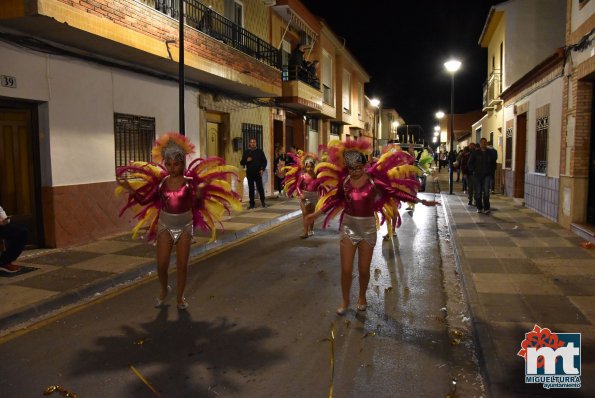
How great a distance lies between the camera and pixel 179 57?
10703 mm

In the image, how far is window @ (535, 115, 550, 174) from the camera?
13.1 meters

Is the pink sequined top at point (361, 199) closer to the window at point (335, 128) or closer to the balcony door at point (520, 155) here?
the balcony door at point (520, 155)

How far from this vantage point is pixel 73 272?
23.7 feet

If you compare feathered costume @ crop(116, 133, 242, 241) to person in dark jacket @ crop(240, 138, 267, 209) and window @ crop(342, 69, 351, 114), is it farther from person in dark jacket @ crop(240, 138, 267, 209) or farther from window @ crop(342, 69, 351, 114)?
window @ crop(342, 69, 351, 114)

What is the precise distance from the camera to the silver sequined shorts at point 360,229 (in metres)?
5.48

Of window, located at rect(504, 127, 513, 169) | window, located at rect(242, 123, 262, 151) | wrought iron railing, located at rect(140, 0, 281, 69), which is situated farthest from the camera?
window, located at rect(504, 127, 513, 169)

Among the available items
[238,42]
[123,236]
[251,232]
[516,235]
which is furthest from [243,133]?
[516,235]

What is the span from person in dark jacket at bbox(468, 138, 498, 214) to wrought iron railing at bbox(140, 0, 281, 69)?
7.85 metres

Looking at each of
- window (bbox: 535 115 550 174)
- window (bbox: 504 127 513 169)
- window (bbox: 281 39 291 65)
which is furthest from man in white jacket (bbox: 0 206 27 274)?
window (bbox: 504 127 513 169)

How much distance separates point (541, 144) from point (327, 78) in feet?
53.7

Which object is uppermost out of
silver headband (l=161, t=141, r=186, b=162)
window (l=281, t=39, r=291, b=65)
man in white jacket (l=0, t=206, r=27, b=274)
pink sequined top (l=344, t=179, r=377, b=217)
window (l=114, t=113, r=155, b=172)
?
window (l=281, t=39, r=291, b=65)

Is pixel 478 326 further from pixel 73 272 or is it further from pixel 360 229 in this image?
pixel 73 272

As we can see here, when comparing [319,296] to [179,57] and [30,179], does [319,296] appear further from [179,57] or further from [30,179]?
[179,57]

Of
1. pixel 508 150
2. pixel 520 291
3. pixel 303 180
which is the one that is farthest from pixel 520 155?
pixel 520 291
